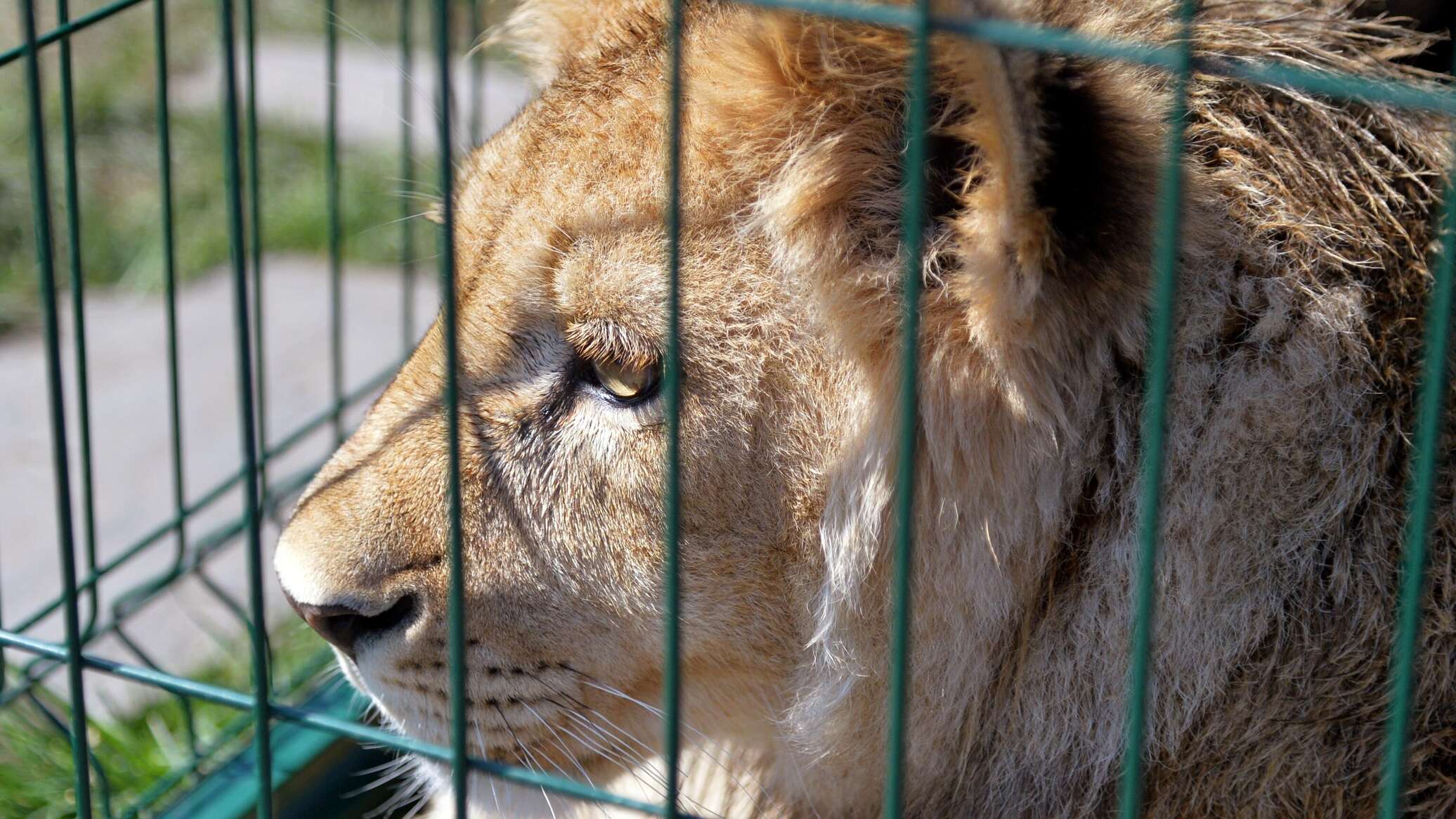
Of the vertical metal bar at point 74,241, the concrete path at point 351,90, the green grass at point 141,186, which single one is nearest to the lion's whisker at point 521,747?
the vertical metal bar at point 74,241

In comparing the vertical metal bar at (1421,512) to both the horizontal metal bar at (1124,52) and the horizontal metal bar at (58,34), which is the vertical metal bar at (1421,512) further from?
the horizontal metal bar at (58,34)

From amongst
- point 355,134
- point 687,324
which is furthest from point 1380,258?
point 355,134

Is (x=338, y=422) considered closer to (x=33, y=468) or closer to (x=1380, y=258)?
(x=33, y=468)

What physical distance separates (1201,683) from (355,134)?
484 cm

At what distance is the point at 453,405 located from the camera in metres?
1.73

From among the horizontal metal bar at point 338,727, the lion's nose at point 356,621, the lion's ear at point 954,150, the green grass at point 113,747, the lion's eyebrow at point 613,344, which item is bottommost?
the green grass at point 113,747

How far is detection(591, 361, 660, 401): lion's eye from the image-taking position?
2053 mm

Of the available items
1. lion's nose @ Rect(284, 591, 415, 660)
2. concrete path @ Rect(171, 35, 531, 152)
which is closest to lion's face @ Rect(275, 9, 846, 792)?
lion's nose @ Rect(284, 591, 415, 660)

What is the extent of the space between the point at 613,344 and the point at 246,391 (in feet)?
1.61

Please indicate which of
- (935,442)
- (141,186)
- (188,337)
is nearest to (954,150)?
(935,442)

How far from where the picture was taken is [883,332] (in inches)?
77.5

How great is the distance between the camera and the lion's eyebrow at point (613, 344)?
2039mm

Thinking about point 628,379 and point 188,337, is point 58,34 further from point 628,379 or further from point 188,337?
point 188,337

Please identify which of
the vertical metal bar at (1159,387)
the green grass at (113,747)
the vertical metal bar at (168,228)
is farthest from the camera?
the green grass at (113,747)
